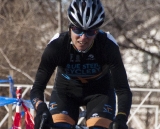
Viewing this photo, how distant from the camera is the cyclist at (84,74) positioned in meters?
4.82

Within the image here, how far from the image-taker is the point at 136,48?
1678cm

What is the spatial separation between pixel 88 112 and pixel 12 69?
33.1 feet

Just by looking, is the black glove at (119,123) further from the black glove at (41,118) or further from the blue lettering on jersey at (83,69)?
the blue lettering on jersey at (83,69)

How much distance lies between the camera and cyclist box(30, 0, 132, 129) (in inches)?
190

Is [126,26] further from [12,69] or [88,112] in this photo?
[88,112]

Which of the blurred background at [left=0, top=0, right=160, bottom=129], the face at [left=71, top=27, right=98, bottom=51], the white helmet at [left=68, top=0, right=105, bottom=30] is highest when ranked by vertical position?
the white helmet at [left=68, top=0, right=105, bottom=30]

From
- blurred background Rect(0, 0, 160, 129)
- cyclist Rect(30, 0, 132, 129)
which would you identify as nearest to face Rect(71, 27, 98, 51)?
cyclist Rect(30, 0, 132, 129)

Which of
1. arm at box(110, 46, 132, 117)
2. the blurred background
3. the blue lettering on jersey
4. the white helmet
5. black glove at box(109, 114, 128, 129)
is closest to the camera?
black glove at box(109, 114, 128, 129)

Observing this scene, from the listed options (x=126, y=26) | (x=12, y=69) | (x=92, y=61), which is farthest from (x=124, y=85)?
(x=126, y=26)

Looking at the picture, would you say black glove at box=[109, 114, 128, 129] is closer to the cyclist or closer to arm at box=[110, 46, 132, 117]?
the cyclist

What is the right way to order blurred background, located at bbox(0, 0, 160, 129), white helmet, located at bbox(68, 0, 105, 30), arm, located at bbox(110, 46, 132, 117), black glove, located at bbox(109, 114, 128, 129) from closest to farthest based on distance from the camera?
black glove, located at bbox(109, 114, 128, 129), white helmet, located at bbox(68, 0, 105, 30), arm, located at bbox(110, 46, 132, 117), blurred background, located at bbox(0, 0, 160, 129)

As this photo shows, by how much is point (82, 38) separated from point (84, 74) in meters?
0.49

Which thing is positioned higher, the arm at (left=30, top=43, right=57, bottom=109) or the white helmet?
the white helmet

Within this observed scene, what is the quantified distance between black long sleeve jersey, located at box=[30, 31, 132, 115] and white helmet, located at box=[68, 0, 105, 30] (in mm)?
297
